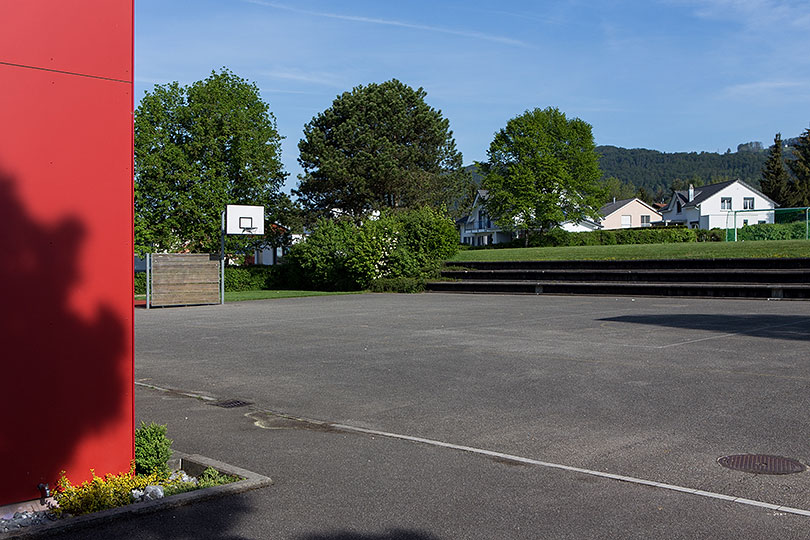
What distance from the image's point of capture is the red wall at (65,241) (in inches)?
156

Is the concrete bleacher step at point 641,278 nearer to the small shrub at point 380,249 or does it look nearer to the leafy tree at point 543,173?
the small shrub at point 380,249

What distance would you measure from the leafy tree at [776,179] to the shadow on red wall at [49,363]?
8462cm

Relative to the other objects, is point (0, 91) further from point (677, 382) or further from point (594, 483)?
point (677, 382)

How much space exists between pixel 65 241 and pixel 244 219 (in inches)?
1035

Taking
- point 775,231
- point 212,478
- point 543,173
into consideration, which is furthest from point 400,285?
point 543,173

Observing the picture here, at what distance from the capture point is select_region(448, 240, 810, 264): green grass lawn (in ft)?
82.0

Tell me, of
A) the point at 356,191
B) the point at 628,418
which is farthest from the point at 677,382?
the point at 356,191

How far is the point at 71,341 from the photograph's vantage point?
13.7ft

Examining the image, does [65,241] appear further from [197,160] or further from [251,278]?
[197,160]

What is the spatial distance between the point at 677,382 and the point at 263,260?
63.2 meters

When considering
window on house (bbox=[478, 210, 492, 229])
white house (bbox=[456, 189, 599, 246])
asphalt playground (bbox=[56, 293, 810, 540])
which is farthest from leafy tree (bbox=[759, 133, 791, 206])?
asphalt playground (bbox=[56, 293, 810, 540])

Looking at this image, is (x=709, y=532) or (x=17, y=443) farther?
(x=17, y=443)

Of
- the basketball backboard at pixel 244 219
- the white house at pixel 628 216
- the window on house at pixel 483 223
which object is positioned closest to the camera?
the basketball backboard at pixel 244 219

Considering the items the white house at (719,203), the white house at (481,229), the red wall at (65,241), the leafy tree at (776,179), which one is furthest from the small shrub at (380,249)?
the leafy tree at (776,179)
